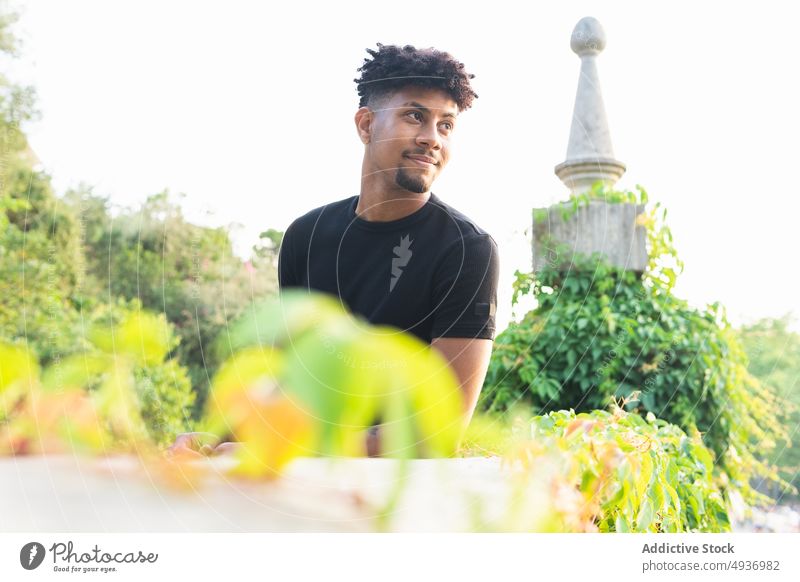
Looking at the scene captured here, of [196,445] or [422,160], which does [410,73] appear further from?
[196,445]

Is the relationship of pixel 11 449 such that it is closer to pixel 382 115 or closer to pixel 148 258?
pixel 148 258

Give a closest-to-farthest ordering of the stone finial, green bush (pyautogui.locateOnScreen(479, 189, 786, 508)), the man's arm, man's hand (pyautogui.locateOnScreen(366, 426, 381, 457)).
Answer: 1. man's hand (pyautogui.locateOnScreen(366, 426, 381, 457))
2. the man's arm
3. the stone finial
4. green bush (pyautogui.locateOnScreen(479, 189, 786, 508))

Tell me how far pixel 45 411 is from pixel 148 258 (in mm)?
318

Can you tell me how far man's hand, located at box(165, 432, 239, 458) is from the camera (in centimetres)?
109

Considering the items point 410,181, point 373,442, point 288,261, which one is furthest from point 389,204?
point 373,442

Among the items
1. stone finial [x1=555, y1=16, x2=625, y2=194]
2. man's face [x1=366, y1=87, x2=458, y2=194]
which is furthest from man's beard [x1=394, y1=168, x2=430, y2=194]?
stone finial [x1=555, y1=16, x2=625, y2=194]

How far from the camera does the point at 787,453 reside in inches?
65.5

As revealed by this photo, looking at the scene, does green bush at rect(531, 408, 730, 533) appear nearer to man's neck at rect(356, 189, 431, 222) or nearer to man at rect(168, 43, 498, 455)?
man at rect(168, 43, 498, 455)

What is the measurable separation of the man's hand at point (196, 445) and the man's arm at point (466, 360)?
0.39m

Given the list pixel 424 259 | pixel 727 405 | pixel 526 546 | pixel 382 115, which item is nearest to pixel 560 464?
pixel 526 546


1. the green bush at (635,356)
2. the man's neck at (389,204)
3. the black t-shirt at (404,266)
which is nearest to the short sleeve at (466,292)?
the black t-shirt at (404,266)

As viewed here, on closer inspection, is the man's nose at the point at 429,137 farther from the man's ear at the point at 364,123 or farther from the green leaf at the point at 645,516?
the green leaf at the point at 645,516

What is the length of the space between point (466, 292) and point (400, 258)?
134 mm

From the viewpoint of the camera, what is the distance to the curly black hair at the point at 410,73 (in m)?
1.25
